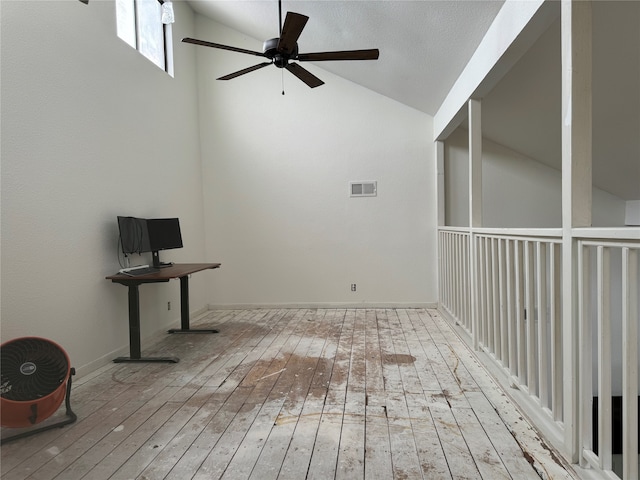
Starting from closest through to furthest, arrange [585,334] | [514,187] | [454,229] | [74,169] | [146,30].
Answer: [585,334], [74,169], [454,229], [146,30], [514,187]

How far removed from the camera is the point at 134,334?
344cm

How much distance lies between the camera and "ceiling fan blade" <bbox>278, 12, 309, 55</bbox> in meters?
2.38

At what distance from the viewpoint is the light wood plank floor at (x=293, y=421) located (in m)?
1.86

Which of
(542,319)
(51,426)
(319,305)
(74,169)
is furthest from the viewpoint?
(319,305)

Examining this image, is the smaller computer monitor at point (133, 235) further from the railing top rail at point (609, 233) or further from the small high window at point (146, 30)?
the railing top rail at point (609, 233)

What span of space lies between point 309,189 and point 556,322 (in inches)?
155

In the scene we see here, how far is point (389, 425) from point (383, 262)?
3388mm

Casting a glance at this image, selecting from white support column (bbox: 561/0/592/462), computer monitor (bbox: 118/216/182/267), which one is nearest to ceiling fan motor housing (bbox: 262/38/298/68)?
white support column (bbox: 561/0/592/462)

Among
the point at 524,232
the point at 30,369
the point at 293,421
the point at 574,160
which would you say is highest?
the point at 574,160

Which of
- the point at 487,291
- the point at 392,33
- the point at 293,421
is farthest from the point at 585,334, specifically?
the point at 392,33

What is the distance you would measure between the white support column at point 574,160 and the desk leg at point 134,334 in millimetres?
2900

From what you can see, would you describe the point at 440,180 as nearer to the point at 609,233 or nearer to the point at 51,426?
the point at 609,233

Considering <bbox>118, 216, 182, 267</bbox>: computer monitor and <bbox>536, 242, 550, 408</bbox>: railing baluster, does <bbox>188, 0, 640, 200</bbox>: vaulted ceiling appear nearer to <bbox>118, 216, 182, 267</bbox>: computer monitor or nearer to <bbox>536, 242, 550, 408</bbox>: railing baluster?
<bbox>536, 242, 550, 408</bbox>: railing baluster

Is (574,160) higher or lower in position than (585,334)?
higher
